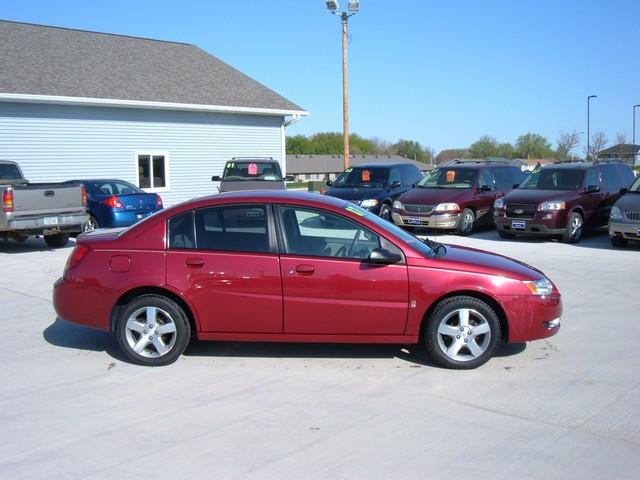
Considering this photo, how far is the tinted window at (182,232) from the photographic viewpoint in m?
6.03

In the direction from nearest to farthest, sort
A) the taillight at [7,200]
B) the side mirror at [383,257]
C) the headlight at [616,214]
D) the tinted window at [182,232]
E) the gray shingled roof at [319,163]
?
1. the side mirror at [383,257]
2. the tinted window at [182,232]
3. the taillight at [7,200]
4. the headlight at [616,214]
5. the gray shingled roof at [319,163]

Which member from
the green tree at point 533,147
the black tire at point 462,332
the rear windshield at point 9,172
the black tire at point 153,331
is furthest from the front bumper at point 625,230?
the green tree at point 533,147

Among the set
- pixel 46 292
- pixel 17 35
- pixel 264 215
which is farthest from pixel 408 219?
pixel 17 35

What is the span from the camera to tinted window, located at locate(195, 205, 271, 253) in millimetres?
5984

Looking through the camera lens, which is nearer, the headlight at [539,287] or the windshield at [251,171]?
the headlight at [539,287]

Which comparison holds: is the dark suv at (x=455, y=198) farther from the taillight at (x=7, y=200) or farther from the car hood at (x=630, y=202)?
the taillight at (x=7, y=200)

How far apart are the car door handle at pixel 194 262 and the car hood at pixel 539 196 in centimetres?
1036

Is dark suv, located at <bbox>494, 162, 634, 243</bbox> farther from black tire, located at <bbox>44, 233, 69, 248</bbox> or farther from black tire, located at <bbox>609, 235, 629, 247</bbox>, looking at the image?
black tire, located at <bbox>44, 233, 69, 248</bbox>

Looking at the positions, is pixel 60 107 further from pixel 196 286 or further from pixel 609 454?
pixel 609 454

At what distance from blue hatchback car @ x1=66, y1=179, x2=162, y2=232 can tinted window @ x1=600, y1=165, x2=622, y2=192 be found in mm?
10282

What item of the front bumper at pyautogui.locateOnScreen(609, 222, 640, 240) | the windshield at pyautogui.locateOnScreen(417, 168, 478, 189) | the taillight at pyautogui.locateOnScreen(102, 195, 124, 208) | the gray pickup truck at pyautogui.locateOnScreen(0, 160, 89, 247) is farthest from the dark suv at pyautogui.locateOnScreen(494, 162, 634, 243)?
the gray pickup truck at pyautogui.locateOnScreen(0, 160, 89, 247)

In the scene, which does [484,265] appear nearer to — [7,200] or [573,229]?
[573,229]

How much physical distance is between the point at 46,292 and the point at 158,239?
165 inches

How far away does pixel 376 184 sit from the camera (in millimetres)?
18500
